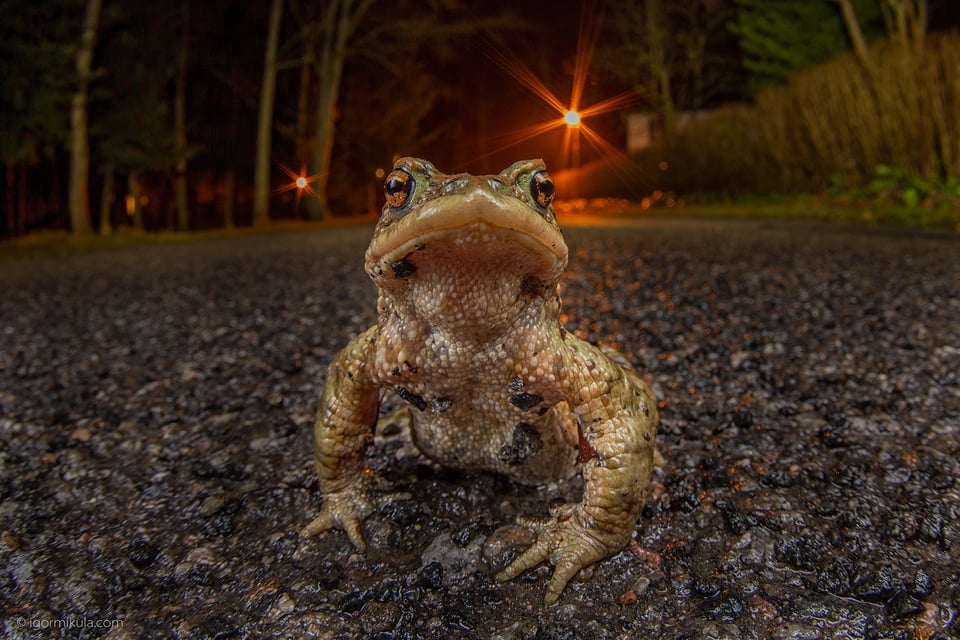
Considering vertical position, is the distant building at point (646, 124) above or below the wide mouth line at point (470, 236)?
above

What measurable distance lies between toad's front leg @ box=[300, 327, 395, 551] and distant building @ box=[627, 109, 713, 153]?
2989cm

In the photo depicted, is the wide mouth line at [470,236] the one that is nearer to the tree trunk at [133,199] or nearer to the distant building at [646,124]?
the tree trunk at [133,199]

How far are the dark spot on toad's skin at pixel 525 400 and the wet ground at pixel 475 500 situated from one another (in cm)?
34

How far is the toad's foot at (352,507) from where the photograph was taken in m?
1.80

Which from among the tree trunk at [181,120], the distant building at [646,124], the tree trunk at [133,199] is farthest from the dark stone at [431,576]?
the distant building at [646,124]

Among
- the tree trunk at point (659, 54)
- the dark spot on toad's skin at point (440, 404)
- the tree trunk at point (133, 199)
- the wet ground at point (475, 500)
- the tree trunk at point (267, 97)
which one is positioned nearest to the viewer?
the wet ground at point (475, 500)

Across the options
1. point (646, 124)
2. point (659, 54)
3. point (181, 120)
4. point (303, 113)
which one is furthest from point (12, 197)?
point (646, 124)

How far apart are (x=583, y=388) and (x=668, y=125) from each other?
28.0 m

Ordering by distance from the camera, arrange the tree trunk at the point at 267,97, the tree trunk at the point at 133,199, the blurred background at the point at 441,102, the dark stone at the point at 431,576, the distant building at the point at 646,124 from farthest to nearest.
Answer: the distant building at the point at 646,124 → the tree trunk at the point at 133,199 → the tree trunk at the point at 267,97 → the blurred background at the point at 441,102 → the dark stone at the point at 431,576

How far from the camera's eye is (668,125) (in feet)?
89.9

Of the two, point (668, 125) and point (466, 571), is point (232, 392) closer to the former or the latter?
point (466, 571)

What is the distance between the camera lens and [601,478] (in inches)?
63.7

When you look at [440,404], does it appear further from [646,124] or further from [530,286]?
[646,124]

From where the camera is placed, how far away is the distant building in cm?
3011
